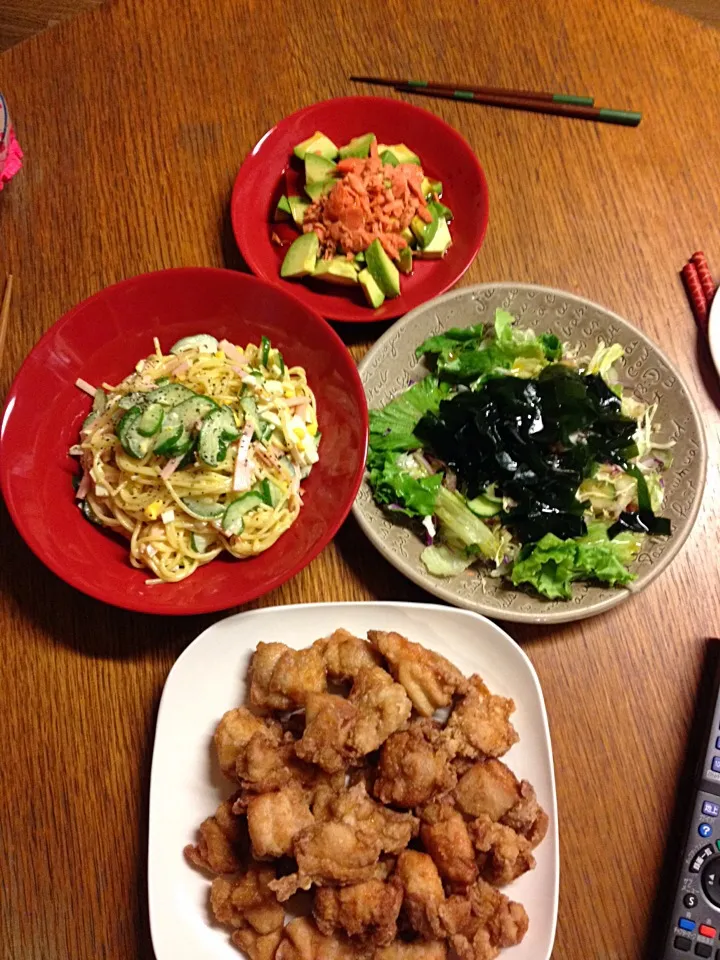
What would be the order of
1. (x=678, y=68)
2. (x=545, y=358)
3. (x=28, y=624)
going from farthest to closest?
(x=678, y=68) < (x=545, y=358) < (x=28, y=624)

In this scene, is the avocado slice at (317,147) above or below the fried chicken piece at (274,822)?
above

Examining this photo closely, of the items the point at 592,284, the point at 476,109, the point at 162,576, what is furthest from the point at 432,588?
the point at 476,109

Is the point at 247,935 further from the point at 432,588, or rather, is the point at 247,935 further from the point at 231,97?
the point at 231,97

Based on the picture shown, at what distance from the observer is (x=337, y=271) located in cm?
233

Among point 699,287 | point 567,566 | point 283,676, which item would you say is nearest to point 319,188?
point 699,287

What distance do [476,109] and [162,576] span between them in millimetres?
2136

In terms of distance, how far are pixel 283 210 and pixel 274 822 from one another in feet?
→ 6.47

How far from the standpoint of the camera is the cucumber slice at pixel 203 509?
6.55ft

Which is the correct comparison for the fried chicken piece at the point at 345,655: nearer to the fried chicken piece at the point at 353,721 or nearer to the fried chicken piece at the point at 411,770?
the fried chicken piece at the point at 353,721

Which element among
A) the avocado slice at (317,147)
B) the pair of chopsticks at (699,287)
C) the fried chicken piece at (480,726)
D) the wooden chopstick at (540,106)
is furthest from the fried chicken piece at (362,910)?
the wooden chopstick at (540,106)

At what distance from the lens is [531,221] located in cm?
256

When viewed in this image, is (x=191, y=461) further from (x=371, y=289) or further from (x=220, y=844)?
→ (x=220, y=844)

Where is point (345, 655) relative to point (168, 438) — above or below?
below

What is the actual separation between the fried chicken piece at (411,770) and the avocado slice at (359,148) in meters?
1.98
